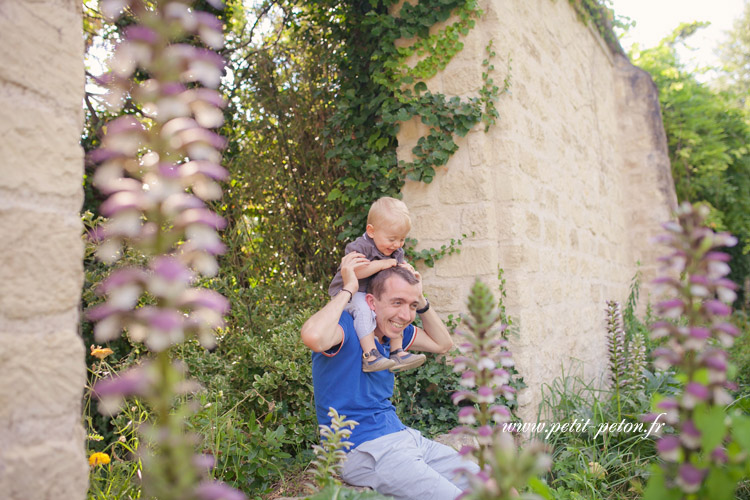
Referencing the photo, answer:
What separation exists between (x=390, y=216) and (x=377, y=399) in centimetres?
107

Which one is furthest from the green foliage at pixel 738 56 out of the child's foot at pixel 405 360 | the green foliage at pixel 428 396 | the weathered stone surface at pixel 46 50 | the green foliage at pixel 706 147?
the weathered stone surface at pixel 46 50

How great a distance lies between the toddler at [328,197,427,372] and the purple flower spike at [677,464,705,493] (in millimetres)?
1617

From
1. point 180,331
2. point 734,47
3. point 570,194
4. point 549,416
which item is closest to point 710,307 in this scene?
point 180,331

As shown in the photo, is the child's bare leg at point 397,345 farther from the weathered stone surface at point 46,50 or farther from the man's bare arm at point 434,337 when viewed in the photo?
the weathered stone surface at point 46,50

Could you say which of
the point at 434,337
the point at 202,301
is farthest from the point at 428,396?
the point at 202,301

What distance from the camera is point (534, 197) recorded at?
4180 mm

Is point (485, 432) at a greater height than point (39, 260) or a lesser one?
lesser

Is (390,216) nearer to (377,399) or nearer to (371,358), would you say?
(371,358)

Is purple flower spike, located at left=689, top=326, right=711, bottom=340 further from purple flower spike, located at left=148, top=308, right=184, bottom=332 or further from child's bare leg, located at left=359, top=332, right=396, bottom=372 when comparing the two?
child's bare leg, located at left=359, top=332, right=396, bottom=372

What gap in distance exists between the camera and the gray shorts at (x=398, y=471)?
222 cm

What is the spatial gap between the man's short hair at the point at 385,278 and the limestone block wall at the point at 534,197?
3.56ft

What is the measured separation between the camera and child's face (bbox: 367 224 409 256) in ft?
10.3

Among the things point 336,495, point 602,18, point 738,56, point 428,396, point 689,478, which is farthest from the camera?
point 738,56

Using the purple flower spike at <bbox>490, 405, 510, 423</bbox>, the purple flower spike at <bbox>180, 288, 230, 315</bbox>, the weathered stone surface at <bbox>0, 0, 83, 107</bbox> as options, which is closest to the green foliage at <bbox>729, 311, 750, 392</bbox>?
the purple flower spike at <bbox>490, 405, 510, 423</bbox>
